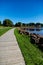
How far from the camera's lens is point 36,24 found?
198000 millimetres

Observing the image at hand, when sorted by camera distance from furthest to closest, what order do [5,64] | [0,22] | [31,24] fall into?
[31,24], [0,22], [5,64]

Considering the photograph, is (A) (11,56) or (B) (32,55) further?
(B) (32,55)

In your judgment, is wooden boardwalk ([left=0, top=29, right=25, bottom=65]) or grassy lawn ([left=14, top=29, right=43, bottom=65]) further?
grassy lawn ([left=14, top=29, right=43, bottom=65])

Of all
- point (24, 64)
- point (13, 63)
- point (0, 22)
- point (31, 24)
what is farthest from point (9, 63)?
point (31, 24)

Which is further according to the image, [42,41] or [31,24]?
[31,24]

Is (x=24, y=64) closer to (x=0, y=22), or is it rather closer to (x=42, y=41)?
(x=42, y=41)

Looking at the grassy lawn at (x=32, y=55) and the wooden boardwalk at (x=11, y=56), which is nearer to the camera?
the wooden boardwalk at (x=11, y=56)

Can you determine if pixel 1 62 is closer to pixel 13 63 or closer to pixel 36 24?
pixel 13 63

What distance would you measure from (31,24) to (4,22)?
48.3m

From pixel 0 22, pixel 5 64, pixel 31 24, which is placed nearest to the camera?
pixel 5 64

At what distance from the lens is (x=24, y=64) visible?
22.4 ft

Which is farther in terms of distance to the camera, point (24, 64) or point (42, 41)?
point (42, 41)

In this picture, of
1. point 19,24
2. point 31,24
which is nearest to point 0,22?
point 19,24

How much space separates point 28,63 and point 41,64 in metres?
0.60
